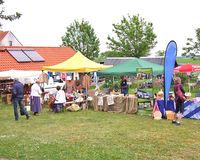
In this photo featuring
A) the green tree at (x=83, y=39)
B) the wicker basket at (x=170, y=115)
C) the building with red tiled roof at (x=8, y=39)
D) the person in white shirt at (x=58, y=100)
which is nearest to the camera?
the wicker basket at (x=170, y=115)

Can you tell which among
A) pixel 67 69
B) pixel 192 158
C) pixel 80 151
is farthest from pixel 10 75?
pixel 192 158

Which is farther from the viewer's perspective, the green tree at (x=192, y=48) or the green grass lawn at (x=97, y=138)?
the green tree at (x=192, y=48)

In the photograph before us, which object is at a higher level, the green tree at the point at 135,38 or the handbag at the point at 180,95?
the green tree at the point at 135,38

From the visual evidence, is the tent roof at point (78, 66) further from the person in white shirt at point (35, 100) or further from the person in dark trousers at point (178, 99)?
the person in dark trousers at point (178, 99)

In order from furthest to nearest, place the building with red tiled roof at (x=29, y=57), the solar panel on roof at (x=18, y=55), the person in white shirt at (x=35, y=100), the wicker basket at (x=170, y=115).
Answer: the solar panel on roof at (x=18, y=55) < the building with red tiled roof at (x=29, y=57) < the person in white shirt at (x=35, y=100) < the wicker basket at (x=170, y=115)

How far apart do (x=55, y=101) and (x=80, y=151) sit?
843 centimetres

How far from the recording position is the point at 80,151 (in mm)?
9188

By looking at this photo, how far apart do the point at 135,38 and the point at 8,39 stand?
18.4 meters

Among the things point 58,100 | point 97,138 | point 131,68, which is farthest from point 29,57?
point 97,138

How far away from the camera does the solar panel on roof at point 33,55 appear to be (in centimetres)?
3406

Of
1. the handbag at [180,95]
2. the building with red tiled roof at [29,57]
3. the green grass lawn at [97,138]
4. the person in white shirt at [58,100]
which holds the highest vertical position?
the building with red tiled roof at [29,57]

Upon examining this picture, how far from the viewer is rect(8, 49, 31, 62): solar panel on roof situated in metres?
32.8

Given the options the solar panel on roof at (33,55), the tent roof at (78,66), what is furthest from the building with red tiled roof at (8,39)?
the tent roof at (78,66)

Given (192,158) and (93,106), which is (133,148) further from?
(93,106)
